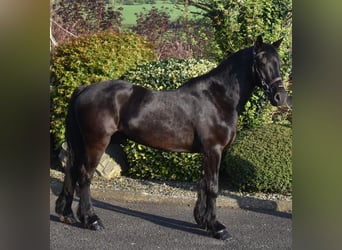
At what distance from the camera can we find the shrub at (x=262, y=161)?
560cm

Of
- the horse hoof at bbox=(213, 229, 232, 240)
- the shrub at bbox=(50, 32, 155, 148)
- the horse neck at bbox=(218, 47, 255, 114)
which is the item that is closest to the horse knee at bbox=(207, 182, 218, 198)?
the horse hoof at bbox=(213, 229, 232, 240)

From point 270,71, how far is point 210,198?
1.23 m

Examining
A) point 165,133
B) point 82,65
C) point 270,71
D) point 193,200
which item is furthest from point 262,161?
point 82,65

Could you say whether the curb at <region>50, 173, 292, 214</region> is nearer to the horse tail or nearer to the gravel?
the gravel

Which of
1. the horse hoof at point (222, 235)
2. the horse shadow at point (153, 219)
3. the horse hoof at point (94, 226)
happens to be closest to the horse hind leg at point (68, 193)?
the horse shadow at point (153, 219)

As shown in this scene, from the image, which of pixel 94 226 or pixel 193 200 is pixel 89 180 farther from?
pixel 193 200

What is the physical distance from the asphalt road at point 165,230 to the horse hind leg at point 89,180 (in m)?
0.09

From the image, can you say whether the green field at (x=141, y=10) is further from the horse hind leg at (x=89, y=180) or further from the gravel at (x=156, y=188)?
the horse hind leg at (x=89, y=180)
